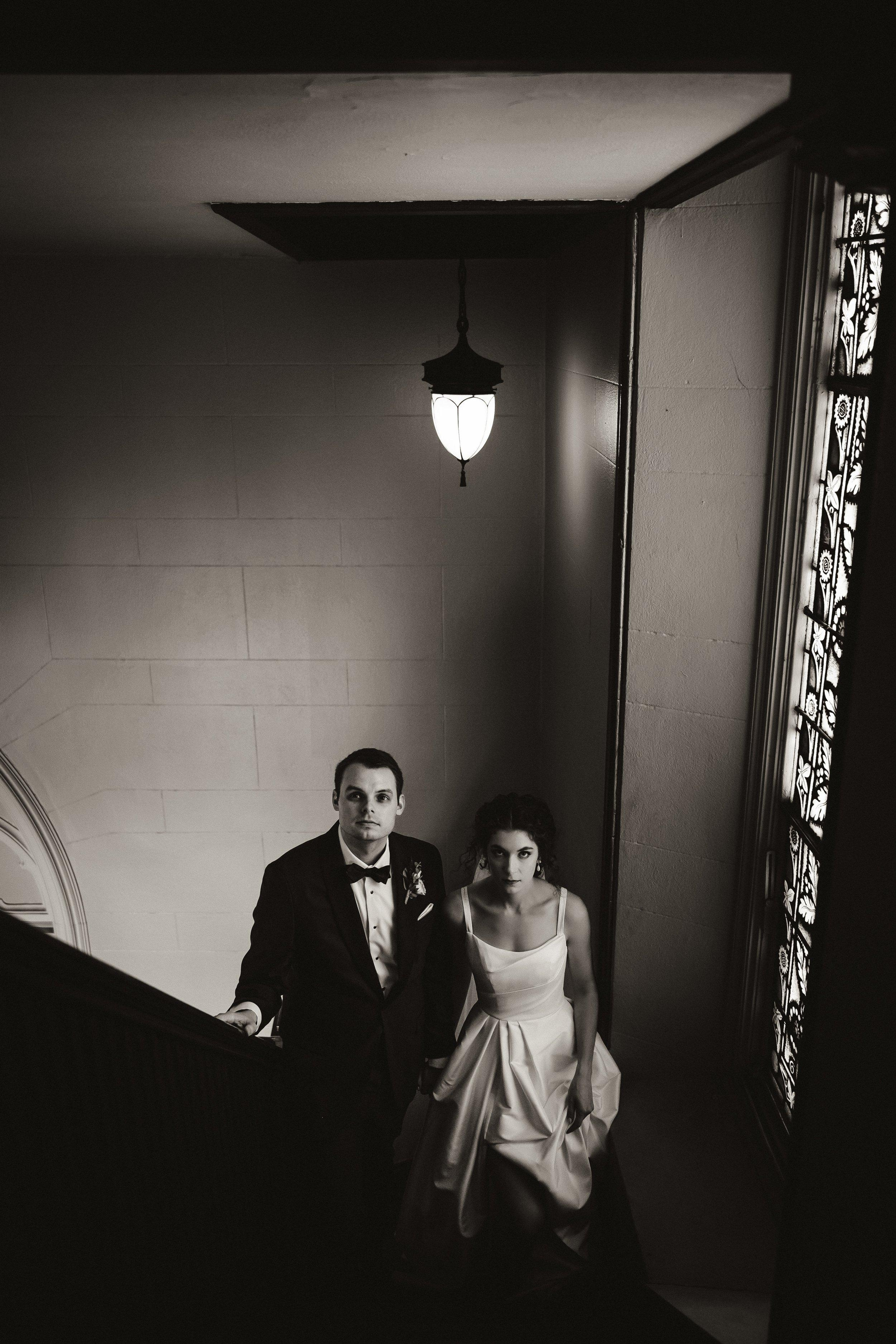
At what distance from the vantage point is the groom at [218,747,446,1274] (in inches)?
107

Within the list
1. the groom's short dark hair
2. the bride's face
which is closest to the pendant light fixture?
the groom's short dark hair

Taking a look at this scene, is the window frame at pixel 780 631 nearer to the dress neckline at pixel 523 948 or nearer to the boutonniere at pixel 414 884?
the dress neckline at pixel 523 948

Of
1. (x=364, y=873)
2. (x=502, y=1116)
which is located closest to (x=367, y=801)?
(x=364, y=873)

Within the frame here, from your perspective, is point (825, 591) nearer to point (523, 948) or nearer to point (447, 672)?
point (523, 948)

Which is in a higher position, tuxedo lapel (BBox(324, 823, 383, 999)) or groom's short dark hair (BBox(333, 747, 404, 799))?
groom's short dark hair (BBox(333, 747, 404, 799))

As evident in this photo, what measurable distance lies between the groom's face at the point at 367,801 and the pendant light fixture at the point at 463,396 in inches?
50.1

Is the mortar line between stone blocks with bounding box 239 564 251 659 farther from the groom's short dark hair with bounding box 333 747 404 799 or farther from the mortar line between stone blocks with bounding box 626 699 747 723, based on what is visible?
the mortar line between stone blocks with bounding box 626 699 747 723

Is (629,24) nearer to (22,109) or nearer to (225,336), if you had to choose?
(22,109)

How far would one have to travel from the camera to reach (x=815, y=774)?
2.50 meters

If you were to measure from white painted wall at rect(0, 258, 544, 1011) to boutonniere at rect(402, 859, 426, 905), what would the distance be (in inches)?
64.8

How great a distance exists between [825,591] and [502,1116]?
69.5 inches

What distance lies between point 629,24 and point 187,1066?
1814 millimetres

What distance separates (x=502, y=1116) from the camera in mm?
2734

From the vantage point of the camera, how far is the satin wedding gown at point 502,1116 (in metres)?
2.73
